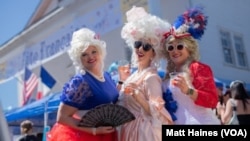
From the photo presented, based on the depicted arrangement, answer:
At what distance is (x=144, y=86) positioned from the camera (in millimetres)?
2193

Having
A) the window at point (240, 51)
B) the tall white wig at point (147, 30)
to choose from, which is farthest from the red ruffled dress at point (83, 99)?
the window at point (240, 51)

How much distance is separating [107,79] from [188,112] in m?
0.61

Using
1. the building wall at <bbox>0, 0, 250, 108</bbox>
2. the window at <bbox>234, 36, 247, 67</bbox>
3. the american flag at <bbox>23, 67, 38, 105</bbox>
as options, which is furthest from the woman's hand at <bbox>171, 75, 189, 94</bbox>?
the window at <bbox>234, 36, 247, 67</bbox>

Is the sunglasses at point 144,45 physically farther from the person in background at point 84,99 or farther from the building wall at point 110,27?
the building wall at point 110,27

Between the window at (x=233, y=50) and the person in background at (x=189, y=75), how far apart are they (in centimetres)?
874

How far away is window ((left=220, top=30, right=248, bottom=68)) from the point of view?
10.9 meters

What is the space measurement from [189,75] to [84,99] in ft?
2.34

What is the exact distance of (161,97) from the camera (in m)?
2.16

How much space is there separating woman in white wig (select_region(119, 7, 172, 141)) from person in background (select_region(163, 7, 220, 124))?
96 mm

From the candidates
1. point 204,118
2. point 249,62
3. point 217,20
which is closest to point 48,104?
point 204,118

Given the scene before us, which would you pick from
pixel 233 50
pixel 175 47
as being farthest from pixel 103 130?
pixel 233 50

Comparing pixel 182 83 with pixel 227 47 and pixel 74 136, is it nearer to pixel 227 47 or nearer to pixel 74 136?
pixel 74 136

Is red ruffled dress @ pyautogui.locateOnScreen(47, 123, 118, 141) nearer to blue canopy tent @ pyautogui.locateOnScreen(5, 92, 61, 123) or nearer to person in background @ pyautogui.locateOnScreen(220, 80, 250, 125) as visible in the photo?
person in background @ pyautogui.locateOnScreen(220, 80, 250, 125)

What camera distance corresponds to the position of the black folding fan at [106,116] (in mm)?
2018
